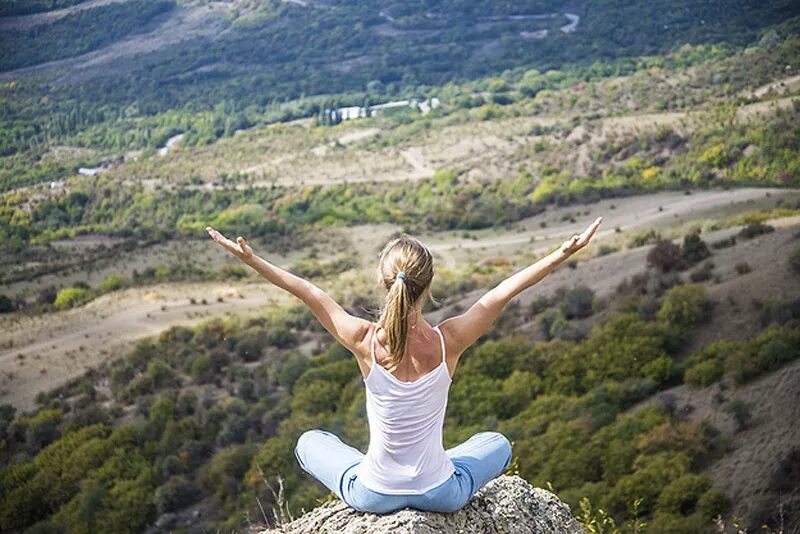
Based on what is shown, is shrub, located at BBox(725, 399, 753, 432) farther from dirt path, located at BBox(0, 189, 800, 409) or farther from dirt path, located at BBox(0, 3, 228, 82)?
dirt path, located at BBox(0, 3, 228, 82)

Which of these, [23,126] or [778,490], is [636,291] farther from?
[23,126]

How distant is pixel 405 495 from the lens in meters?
3.92

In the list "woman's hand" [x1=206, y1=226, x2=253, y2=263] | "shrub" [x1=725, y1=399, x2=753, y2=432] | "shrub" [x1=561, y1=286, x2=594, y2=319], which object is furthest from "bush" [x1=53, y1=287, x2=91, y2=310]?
"woman's hand" [x1=206, y1=226, x2=253, y2=263]

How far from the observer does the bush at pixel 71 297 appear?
31875 mm

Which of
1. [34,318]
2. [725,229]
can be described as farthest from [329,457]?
[34,318]

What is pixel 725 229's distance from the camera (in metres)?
27.2

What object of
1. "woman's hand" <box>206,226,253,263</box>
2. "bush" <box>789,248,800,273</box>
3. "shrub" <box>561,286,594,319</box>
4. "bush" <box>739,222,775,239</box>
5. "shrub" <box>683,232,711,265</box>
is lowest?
"shrub" <box>561,286,594,319</box>

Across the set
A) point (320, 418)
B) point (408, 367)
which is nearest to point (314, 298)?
point (408, 367)

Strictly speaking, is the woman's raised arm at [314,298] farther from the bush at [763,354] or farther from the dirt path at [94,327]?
the dirt path at [94,327]

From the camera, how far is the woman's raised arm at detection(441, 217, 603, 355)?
12.9 feet

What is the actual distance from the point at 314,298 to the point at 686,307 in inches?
730

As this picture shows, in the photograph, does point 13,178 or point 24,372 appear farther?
point 13,178

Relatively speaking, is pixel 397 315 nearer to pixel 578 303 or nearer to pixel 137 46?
pixel 578 303

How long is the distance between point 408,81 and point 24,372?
35940 millimetres
